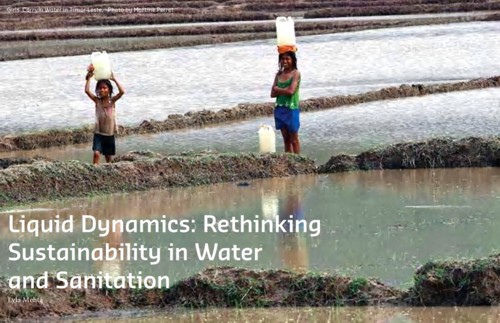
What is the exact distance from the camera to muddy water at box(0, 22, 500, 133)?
1405 centimetres

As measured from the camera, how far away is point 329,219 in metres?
7.20

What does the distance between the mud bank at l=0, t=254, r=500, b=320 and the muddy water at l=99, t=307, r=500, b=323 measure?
66mm

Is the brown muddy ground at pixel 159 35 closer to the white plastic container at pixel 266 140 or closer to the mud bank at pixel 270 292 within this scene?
the white plastic container at pixel 266 140

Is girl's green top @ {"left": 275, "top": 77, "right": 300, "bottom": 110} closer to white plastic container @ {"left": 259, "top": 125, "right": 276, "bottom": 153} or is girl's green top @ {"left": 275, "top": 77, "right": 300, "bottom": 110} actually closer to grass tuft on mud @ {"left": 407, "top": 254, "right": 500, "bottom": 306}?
white plastic container @ {"left": 259, "top": 125, "right": 276, "bottom": 153}

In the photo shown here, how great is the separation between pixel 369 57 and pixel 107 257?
42.4 feet

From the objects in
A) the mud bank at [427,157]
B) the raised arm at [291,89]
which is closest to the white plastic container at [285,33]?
the raised arm at [291,89]

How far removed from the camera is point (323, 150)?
10.4 m

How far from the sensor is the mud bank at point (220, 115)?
37.0ft

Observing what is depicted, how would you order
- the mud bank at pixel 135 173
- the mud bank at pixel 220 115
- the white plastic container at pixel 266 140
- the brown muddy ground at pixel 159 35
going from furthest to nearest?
the brown muddy ground at pixel 159 35, the mud bank at pixel 220 115, the white plastic container at pixel 266 140, the mud bank at pixel 135 173

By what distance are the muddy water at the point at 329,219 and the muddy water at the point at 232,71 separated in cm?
460

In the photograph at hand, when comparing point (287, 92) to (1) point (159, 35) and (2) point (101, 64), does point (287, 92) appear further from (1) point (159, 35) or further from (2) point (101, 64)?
(1) point (159, 35)

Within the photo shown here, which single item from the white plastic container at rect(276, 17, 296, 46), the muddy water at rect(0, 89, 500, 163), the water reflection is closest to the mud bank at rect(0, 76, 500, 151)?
the muddy water at rect(0, 89, 500, 163)

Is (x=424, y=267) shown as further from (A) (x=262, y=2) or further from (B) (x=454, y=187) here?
(A) (x=262, y=2)

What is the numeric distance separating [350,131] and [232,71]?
6.45 m
